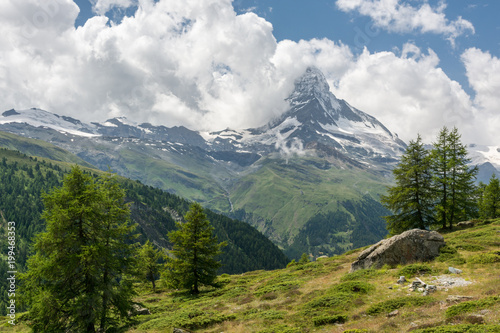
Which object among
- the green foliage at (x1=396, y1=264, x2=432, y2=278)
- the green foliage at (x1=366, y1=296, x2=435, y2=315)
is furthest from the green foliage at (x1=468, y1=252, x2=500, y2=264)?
the green foliage at (x1=366, y1=296, x2=435, y2=315)

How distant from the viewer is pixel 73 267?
21766mm

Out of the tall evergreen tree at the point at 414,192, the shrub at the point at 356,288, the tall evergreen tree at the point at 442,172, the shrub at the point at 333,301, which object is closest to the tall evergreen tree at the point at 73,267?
the shrub at the point at 333,301

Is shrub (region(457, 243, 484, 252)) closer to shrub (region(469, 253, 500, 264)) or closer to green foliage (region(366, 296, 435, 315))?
shrub (region(469, 253, 500, 264))

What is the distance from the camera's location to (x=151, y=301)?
3966 centimetres

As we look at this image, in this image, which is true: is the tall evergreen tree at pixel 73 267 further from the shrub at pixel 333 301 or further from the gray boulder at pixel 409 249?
the gray boulder at pixel 409 249

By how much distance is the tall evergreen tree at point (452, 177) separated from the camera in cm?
4256

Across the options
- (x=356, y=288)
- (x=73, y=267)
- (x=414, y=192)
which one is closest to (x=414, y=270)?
(x=356, y=288)

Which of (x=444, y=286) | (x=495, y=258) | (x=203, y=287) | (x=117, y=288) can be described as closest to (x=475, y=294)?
(x=444, y=286)

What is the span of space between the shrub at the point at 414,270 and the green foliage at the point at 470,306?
27.8 feet

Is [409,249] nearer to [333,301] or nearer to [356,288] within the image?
[356,288]

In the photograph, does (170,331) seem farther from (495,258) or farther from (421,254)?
(495,258)

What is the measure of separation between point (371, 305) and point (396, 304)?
167cm

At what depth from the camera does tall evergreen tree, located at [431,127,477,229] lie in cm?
4256

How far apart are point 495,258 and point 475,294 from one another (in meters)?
9.72
